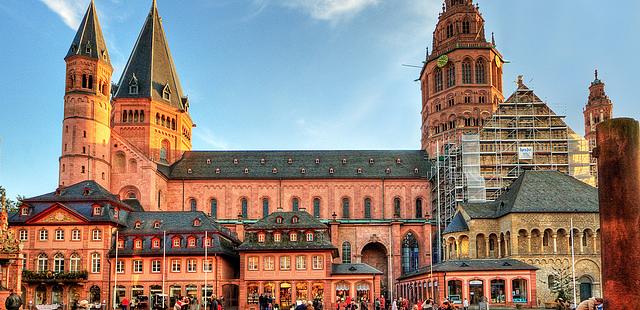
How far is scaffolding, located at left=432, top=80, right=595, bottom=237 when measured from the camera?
313ft

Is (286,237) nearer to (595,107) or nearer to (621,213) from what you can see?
(621,213)

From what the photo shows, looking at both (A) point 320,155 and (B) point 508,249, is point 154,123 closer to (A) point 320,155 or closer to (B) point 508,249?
(A) point 320,155

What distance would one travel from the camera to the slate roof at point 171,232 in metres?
79.8

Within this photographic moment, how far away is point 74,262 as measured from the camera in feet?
259

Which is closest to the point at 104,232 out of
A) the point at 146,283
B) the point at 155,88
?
the point at 146,283

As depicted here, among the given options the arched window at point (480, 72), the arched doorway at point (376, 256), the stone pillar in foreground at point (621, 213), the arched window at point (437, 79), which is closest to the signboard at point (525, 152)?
the arched window at point (480, 72)

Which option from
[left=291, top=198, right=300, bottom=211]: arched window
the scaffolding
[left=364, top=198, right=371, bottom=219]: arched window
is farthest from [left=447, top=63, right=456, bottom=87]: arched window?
[left=291, top=198, right=300, bottom=211]: arched window

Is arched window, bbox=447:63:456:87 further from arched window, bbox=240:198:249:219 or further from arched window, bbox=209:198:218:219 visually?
arched window, bbox=209:198:218:219

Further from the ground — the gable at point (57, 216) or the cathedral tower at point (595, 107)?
the cathedral tower at point (595, 107)

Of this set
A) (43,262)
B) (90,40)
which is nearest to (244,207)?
(90,40)

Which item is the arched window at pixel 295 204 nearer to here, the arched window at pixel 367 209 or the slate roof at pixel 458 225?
the arched window at pixel 367 209

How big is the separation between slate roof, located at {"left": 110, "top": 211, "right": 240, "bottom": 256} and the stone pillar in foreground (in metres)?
68.5

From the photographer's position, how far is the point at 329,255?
79188mm

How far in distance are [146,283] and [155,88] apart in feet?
129
